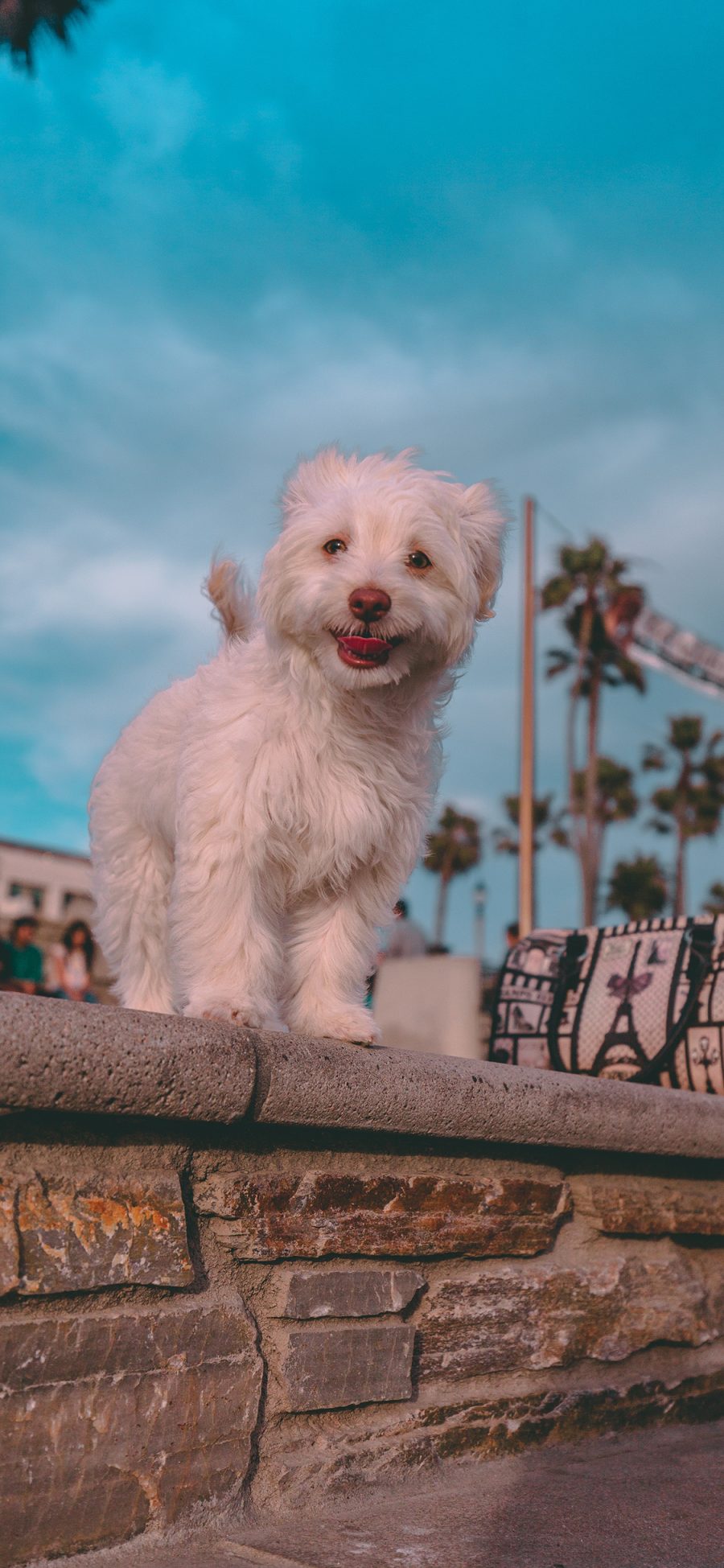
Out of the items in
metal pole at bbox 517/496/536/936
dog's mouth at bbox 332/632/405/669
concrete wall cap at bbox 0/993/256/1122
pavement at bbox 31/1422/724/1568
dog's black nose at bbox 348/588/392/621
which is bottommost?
pavement at bbox 31/1422/724/1568

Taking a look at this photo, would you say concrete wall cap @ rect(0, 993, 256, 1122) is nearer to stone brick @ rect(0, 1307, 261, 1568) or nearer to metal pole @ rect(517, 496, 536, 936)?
stone brick @ rect(0, 1307, 261, 1568)

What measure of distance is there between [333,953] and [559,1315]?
980 millimetres

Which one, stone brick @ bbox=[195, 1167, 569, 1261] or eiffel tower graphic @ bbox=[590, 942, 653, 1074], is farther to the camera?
eiffel tower graphic @ bbox=[590, 942, 653, 1074]

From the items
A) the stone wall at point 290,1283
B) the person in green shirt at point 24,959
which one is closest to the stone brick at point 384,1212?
the stone wall at point 290,1283

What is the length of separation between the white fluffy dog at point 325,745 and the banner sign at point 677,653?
143ft

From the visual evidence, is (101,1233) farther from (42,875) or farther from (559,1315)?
(42,875)

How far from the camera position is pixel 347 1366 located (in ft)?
7.85

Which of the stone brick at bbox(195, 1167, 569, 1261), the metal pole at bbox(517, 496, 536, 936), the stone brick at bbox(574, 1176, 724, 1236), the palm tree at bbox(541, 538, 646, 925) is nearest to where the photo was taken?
the stone brick at bbox(195, 1167, 569, 1261)

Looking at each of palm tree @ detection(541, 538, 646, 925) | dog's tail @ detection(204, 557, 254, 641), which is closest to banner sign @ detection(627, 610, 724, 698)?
palm tree @ detection(541, 538, 646, 925)

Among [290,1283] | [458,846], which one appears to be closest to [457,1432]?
[290,1283]

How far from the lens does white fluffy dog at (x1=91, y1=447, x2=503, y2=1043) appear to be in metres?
2.78

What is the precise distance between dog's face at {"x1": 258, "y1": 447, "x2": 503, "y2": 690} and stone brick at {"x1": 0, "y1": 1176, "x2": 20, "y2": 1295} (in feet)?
4.18

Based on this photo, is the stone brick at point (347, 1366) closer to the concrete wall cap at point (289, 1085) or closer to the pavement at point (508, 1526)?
the pavement at point (508, 1526)

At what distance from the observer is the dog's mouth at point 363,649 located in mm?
2734
